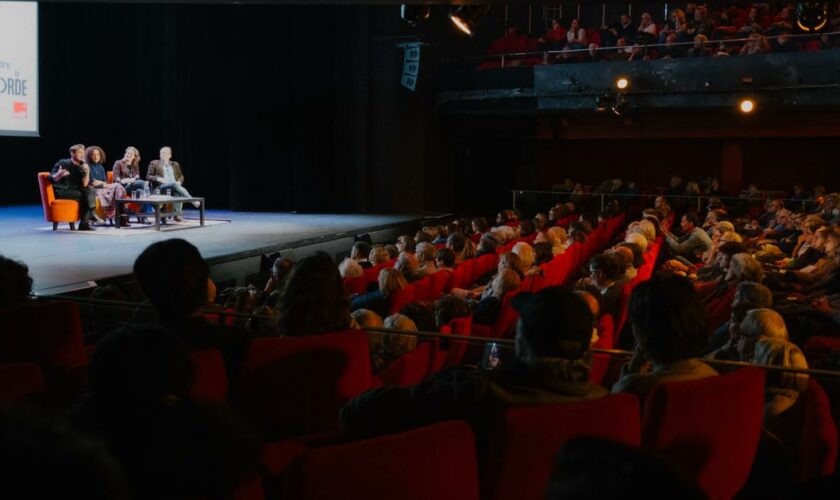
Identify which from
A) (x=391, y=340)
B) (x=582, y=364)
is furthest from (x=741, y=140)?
(x=582, y=364)

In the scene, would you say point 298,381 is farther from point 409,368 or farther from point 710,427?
point 710,427

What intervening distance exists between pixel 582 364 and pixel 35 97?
974cm

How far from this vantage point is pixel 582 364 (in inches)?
85.8

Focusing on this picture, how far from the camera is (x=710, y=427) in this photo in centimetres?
219

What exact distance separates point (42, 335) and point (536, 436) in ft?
6.38

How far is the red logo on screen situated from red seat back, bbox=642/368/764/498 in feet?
31.7

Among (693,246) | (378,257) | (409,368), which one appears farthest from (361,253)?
(409,368)

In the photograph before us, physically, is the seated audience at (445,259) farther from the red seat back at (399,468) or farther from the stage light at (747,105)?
the stage light at (747,105)

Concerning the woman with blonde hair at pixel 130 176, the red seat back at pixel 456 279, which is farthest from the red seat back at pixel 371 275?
the woman with blonde hair at pixel 130 176

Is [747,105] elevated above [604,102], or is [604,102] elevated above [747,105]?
[604,102]

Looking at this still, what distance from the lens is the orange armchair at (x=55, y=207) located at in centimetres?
1059

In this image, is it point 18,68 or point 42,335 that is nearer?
point 42,335

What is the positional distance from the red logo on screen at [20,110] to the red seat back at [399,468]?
971 centimetres

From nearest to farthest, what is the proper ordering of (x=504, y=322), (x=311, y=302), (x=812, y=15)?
(x=311, y=302) → (x=504, y=322) → (x=812, y=15)
